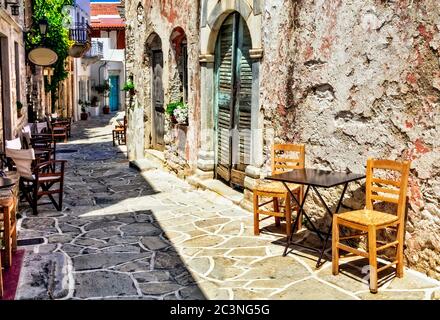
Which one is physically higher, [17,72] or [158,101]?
[17,72]

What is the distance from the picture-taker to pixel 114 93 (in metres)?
40.2

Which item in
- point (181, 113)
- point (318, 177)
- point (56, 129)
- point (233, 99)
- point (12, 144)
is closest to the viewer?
point (318, 177)

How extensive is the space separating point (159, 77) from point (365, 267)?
7.97 metres

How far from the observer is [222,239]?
621 cm

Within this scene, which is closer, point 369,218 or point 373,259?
point 373,259

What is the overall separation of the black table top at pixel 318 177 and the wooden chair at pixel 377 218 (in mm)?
248

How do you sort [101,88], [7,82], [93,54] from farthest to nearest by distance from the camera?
[101,88]
[93,54]
[7,82]

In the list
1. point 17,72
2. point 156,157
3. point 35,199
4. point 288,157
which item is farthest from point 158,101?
point 288,157

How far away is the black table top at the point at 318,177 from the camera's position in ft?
16.4

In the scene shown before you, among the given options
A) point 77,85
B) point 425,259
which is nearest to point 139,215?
point 425,259

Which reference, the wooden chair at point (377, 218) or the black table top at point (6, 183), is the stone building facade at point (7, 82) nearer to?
the black table top at point (6, 183)

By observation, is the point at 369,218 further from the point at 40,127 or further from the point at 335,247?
the point at 40,127

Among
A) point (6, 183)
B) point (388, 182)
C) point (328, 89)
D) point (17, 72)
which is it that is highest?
point (17, 72)

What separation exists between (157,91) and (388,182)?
8.04 metres
